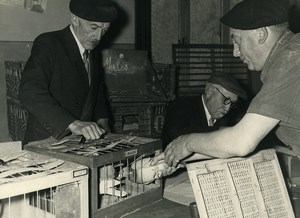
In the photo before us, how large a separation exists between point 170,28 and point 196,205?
3.26 meters

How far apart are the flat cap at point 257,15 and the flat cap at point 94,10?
0.93 metres

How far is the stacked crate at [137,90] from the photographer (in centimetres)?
292

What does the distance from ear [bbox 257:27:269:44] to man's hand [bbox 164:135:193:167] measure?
46 cm

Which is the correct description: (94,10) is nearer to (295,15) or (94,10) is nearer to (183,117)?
(183,117)

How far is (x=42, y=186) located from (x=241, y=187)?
26.5 inches

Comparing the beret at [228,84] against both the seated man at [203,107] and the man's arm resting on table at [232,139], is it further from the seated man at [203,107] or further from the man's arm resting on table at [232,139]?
the man's arm resting on table at [232,139]

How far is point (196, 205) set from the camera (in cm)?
131

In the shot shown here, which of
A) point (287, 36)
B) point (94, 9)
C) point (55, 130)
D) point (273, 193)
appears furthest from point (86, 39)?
point (273, 193)

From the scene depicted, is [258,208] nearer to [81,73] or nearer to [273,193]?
[273,193]

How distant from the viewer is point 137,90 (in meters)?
3.16

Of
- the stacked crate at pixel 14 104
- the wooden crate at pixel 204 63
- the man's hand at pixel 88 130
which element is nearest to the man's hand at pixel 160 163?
the man's hand at pixel 88 130

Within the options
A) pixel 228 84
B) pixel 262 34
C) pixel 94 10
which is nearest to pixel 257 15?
pixel 262 34

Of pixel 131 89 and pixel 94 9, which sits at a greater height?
pixel 94 9

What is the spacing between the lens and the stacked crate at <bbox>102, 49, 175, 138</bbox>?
2.92m
